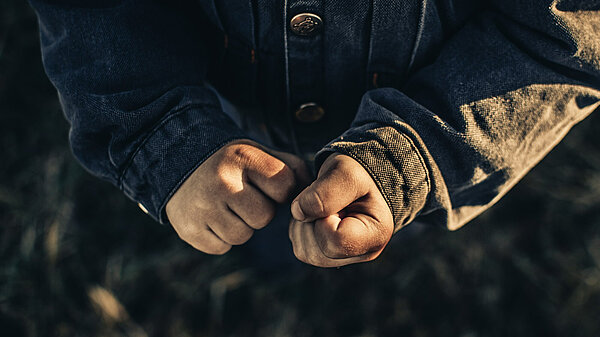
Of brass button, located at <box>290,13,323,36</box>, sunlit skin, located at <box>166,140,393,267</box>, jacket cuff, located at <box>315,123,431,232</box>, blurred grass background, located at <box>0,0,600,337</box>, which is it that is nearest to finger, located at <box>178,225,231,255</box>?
sunlit skin, located at <box>166,140,393,267</box>

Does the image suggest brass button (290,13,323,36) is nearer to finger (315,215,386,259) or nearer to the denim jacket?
the denim jacket

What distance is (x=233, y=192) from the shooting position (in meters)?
0.59

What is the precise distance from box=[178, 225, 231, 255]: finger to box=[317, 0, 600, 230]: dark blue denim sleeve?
0.68ft

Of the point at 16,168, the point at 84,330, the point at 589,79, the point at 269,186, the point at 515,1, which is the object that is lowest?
the point at 84,330

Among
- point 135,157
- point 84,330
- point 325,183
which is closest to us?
point 325,183

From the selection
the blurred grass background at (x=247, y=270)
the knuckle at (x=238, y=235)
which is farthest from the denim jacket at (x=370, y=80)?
the blurred grass background at (x=247, y=270)

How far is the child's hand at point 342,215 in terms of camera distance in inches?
20.5

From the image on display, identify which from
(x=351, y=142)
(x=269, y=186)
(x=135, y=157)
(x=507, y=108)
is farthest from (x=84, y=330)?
(x=507, y=108)

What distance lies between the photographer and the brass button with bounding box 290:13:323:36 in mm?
572

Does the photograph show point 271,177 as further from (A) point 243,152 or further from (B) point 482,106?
(B) point 482,106

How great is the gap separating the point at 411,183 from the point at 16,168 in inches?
57.0

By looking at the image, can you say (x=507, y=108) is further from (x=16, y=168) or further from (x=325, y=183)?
(x=16, y=168)

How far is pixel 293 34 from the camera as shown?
23.6 inches

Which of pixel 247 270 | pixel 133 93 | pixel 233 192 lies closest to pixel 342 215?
pixel 233 192
